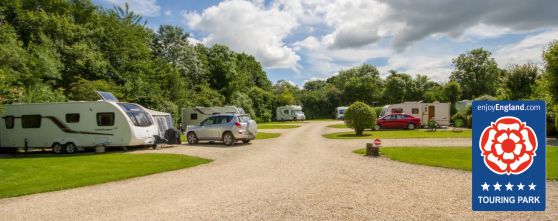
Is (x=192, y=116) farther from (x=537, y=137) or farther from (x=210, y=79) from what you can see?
(x=537, y=137)

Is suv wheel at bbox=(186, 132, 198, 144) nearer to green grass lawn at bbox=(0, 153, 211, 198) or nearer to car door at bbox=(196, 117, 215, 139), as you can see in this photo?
car door at bbox=(196, 117, 215, 139)

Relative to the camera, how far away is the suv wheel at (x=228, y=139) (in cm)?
1792

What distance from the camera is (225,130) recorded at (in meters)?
18.0

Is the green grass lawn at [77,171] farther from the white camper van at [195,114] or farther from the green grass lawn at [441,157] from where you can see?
the white camper van at [195,114]

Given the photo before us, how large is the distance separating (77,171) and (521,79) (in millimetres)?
33950

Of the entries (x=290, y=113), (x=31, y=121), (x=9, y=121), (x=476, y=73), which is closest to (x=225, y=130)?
(x=31, y=121)

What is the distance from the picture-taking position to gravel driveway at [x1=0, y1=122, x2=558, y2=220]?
224 inches

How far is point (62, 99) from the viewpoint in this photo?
22.8m

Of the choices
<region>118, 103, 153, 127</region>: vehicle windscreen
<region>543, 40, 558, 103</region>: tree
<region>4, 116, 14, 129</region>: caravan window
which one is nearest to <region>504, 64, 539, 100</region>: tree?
<region>543, 40, 558, 103</region>: tree

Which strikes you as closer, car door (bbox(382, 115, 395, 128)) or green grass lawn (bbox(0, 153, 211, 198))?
green grass lawn (bbox(0, 153, 211, 198))

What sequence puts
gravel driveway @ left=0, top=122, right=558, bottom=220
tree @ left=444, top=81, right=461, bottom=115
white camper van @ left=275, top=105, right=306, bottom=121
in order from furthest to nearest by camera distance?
white camper van @ left=275, top=105, right=306, bottom=121 → tree @ left=444, top=81, right=461, bottom=115 → gravel driveway @ left=0, top=122, right=558, bottom=220

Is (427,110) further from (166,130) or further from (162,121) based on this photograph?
(166,130)

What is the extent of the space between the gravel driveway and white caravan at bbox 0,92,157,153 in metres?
7.10

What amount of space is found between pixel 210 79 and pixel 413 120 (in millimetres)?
29411
